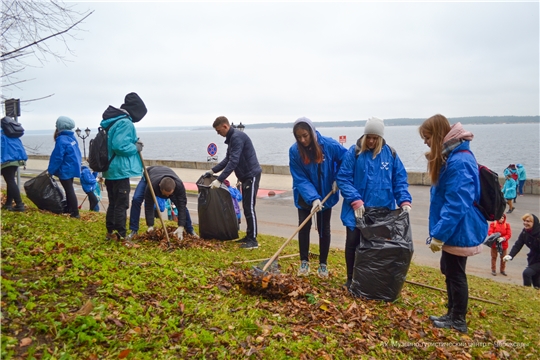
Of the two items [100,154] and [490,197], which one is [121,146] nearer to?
[100,154]

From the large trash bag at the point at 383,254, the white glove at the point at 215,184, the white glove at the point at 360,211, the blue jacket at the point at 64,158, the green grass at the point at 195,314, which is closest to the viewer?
the green grass at the point at 195,314

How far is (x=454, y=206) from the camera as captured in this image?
367 centimetres

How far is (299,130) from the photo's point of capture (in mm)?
4914

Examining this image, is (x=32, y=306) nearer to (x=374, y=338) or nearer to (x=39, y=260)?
(x=39, y=260)

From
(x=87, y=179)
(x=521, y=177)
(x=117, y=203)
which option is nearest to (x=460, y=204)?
(x=117, y=203)

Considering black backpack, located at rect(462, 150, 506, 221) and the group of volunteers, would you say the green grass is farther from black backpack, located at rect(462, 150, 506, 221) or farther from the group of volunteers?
black backpack, located at rect(462, 150, 506, 221)

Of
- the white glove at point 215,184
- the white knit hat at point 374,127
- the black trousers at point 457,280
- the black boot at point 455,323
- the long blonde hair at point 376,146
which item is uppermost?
the white knit hat at point 374,127

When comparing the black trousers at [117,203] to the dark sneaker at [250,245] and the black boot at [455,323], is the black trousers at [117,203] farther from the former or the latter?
the black boot at [455,323]

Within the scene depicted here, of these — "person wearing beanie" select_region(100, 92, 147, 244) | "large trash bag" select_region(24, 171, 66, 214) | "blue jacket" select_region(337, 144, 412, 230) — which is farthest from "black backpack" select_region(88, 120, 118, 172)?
"large trash bag" select_region(24, 171, 66, 214)

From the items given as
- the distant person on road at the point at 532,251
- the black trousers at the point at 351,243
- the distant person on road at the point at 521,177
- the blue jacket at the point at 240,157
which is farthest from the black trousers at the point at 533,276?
the distant person on road at the point at 521,177

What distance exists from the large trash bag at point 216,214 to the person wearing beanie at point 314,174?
1.81 metres

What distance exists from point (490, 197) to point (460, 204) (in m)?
0.35

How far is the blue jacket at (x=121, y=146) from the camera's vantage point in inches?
210

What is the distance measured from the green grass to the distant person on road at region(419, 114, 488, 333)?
0.41 m
